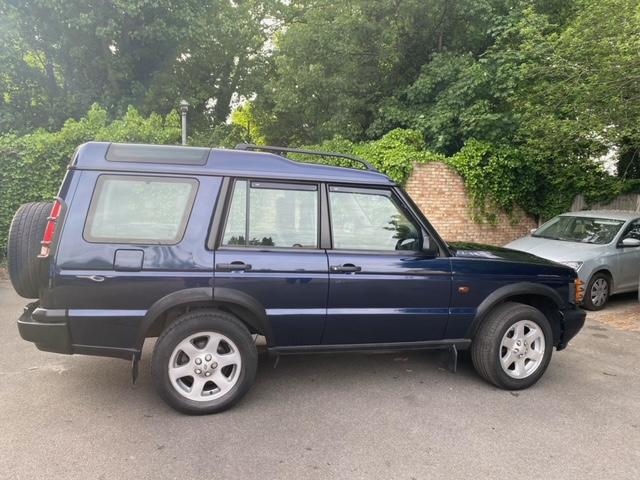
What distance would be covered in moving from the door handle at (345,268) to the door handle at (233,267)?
0.65 m

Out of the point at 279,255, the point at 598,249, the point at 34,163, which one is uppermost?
the point at 34,163

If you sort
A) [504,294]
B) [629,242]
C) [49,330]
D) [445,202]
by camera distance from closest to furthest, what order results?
[49,330], [504,294], [629,242], [445,202]

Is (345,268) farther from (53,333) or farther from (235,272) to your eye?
(53,333)

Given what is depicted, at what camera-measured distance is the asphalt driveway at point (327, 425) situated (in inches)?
110

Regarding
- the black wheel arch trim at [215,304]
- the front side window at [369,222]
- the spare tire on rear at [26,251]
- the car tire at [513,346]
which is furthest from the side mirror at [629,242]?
the spare tire on rear at [26,251]

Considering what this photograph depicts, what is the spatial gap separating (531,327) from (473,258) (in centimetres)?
83

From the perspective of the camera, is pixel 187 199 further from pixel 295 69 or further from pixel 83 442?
pixel 295 69

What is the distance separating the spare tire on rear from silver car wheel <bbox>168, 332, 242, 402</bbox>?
1.16 meters

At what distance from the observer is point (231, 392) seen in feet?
11.3

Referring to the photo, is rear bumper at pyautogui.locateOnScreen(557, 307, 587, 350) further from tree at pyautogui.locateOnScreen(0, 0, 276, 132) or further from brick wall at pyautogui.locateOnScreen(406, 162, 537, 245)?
tree at pyautogui.locateOnScreen(0, 0, 276, 132)

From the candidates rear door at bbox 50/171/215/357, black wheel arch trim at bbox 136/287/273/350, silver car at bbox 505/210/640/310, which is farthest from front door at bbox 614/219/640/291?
rear door at bbox 50/171/215/357

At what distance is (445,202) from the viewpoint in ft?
34.7

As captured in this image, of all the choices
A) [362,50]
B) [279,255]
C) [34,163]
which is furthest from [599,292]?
[34,163]

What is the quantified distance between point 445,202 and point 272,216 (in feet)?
25.6
